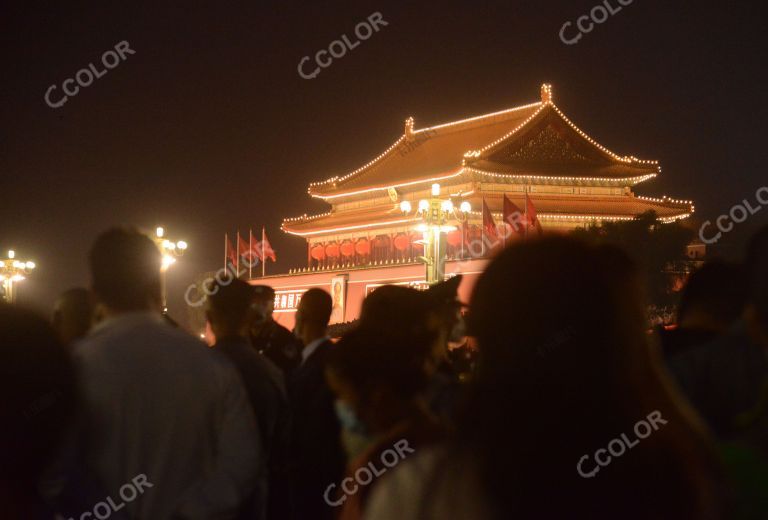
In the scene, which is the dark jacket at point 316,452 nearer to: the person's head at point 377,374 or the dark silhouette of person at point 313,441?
the dark silhouette of person at point 313,441

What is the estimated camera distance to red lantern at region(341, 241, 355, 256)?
32.3m

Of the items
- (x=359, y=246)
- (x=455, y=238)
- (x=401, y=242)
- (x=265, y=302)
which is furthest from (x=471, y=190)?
(x=265, y=302)

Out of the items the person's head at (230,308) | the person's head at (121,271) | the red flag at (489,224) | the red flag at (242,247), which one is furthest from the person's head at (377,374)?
the red flag at (242,247)

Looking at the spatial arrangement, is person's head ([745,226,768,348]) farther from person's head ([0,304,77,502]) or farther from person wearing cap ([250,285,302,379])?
person wearing cap ([250,285,302,379])

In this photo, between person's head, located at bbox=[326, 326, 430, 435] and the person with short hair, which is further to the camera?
person's head, located at bbox=[326, 326, 430, 435]

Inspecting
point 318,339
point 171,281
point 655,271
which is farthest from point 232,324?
point 171,281

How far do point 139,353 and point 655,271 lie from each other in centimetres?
2014

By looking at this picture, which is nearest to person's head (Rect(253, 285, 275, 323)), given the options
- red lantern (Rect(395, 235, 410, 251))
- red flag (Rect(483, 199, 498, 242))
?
red flag (Rect(483, 199, 498, 242))

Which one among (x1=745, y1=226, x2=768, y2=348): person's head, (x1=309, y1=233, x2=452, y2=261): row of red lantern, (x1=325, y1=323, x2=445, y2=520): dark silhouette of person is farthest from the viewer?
(x1=309, y1=233, x2=452, y2=261): row of red lantern

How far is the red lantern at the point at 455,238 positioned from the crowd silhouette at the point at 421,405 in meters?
22.7

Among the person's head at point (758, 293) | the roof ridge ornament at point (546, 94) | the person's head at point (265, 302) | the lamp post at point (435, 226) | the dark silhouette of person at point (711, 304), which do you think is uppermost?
the roof ridge ornament at point (546, 94)

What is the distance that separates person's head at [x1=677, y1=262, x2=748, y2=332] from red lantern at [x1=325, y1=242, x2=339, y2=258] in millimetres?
29639

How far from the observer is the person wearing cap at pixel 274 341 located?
6465mm

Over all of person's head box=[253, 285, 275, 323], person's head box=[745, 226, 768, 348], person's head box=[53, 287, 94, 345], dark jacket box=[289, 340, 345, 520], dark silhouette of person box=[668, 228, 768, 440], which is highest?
person's head box=[253, 285, 275, 323]
